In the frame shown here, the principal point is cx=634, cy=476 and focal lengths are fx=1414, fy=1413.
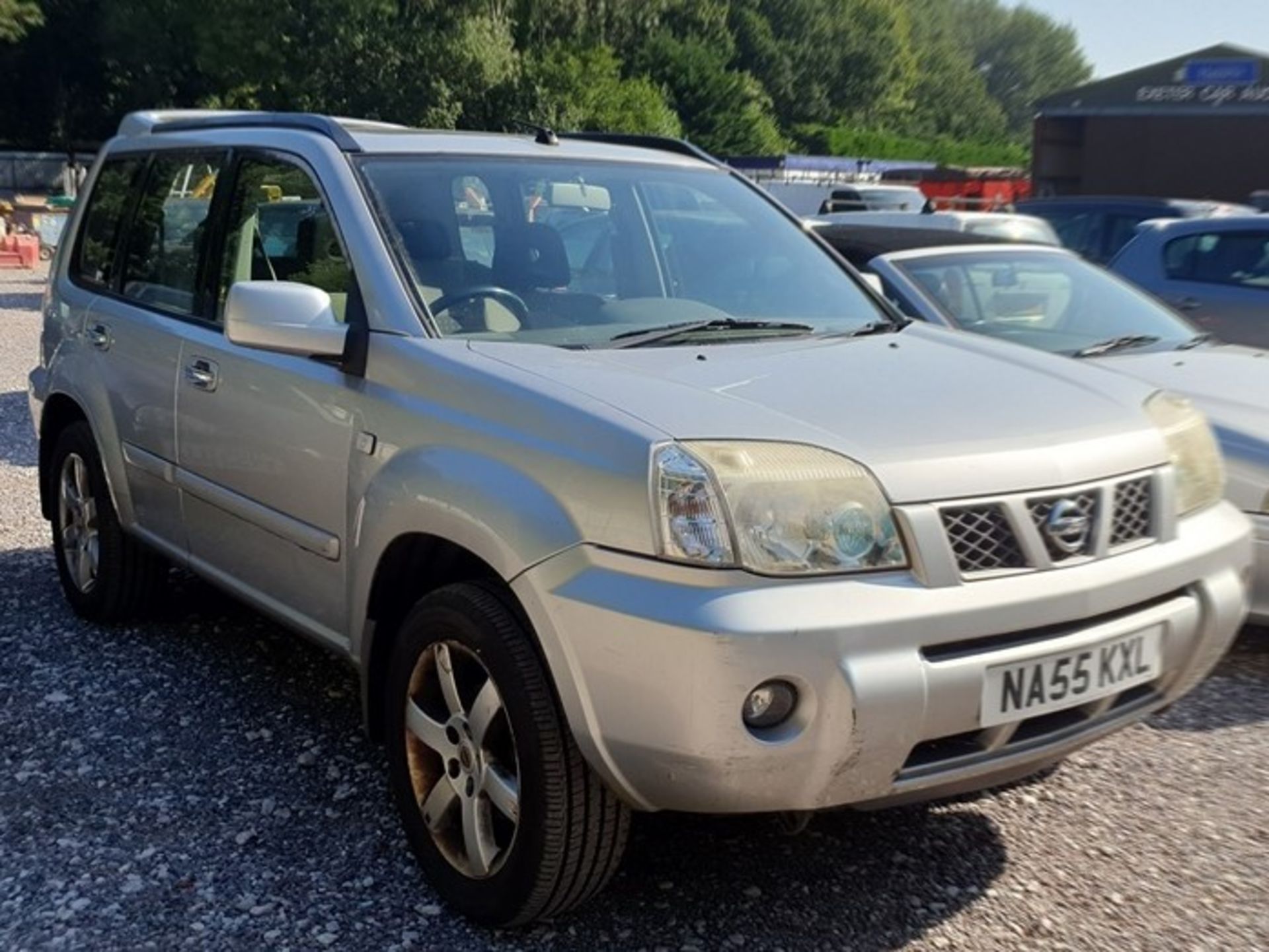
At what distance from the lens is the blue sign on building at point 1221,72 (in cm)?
2556

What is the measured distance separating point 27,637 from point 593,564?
320cm

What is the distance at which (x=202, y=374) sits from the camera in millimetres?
4168

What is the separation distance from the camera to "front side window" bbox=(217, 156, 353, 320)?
3.76m

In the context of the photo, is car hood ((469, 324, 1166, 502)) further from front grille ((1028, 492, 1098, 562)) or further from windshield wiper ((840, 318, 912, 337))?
windshield wiper ((840, 318, 912, 337))

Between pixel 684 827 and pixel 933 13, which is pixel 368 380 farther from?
pixel 933 13

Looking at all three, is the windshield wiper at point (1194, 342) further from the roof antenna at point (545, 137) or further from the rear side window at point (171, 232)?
the rear side window at point (171, 232)

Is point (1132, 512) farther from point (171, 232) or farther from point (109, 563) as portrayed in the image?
point (109, 563)

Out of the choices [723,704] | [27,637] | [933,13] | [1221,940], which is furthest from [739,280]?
[933,13]

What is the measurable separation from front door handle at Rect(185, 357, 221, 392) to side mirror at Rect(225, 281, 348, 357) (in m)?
0.62

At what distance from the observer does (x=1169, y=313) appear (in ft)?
21.5

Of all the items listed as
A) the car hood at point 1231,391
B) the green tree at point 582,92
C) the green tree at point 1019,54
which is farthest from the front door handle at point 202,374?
the green tree at point 1019,54

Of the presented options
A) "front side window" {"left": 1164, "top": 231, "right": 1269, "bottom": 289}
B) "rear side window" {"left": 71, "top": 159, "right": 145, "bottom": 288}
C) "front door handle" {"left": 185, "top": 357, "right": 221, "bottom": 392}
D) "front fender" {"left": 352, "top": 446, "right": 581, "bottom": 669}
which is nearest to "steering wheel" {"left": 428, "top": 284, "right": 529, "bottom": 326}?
"front fender" {"left": 352, "top": 446, "right": 581, "bottom": 669}

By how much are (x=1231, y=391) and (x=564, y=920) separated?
3.57m

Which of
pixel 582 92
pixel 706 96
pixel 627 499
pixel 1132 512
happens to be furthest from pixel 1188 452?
pixel 706 96
